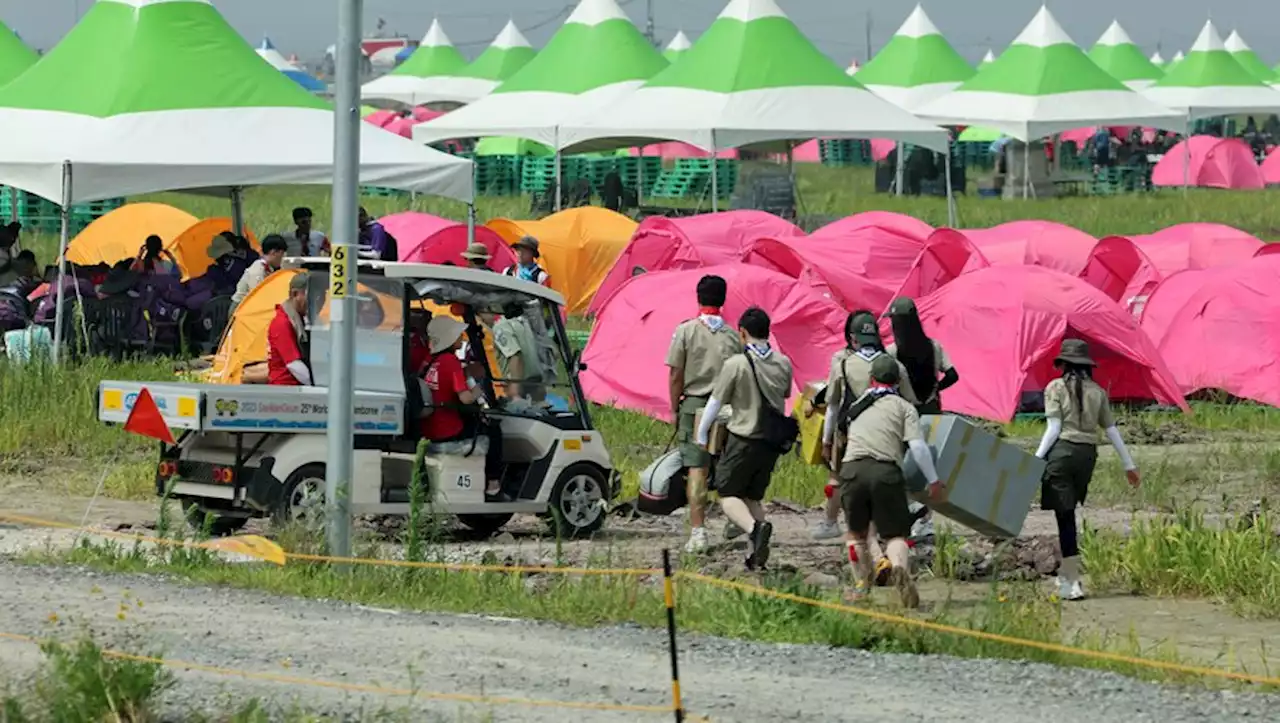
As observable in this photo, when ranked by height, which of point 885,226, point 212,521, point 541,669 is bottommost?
point 541,669

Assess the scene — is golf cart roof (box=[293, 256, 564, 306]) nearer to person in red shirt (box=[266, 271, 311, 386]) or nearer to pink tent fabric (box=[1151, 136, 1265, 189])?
person in red shirt (box=[266, 271, 311, 386])

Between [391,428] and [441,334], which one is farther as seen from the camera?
[441,334]

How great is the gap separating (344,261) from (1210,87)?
49129mm

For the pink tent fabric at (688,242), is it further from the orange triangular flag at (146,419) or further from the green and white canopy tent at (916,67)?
the green and white canopy tent at (916,67)

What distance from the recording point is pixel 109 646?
912cm

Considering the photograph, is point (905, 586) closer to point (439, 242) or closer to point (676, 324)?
point (676, 324)

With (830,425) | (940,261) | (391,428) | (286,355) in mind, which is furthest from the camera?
(940,261)

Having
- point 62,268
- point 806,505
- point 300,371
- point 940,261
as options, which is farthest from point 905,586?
point 940,261

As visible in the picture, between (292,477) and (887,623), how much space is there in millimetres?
3958

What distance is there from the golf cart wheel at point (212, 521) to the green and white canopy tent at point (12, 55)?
18.4m

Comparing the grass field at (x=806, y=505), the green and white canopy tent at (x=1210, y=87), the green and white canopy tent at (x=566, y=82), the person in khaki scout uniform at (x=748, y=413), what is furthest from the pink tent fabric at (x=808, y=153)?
the person in khaki scout uniform at (x=748, y=413)

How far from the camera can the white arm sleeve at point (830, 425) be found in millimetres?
12000

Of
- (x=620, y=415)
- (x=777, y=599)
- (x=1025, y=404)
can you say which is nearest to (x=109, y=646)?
(x=777, y=599)

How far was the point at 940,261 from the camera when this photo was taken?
22.8 m
